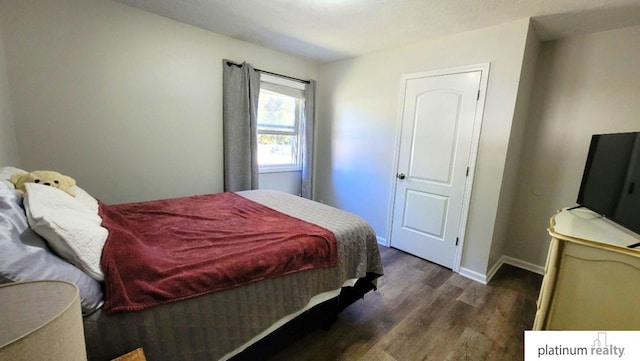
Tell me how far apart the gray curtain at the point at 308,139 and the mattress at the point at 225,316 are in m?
2.03

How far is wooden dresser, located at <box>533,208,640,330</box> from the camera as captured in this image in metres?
1.23

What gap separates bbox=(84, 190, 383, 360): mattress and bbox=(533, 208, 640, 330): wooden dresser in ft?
3.57

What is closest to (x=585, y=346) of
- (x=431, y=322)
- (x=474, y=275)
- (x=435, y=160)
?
(x=431, y=322)

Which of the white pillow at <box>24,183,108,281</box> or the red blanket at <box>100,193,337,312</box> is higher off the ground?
the white pillow at <box>24,183,108,281</box>

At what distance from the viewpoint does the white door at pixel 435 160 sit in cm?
253

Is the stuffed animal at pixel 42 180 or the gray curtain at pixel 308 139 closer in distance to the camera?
the stuffed animal at pixel 42 180

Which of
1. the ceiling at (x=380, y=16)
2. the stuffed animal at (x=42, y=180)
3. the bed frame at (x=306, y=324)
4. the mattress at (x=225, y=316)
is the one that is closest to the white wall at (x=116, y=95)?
the ceiling at (x=380, y=16)

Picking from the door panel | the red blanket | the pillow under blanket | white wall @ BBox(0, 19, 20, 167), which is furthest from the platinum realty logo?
white wall @ BBox(0, 19, 20, 167)

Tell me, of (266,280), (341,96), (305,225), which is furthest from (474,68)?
(266,280)

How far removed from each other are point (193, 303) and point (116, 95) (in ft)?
7.17

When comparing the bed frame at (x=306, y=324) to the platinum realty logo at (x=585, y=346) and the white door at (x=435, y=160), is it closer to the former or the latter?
the platinum realty logo at (x=585, y=346)

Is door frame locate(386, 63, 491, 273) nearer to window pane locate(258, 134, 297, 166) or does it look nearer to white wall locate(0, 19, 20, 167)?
window pane locate(258, 134, 297, 166)

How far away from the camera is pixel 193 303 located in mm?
1090

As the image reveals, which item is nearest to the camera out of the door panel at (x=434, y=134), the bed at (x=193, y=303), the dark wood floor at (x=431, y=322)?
the bed at (x=193, y=303)
